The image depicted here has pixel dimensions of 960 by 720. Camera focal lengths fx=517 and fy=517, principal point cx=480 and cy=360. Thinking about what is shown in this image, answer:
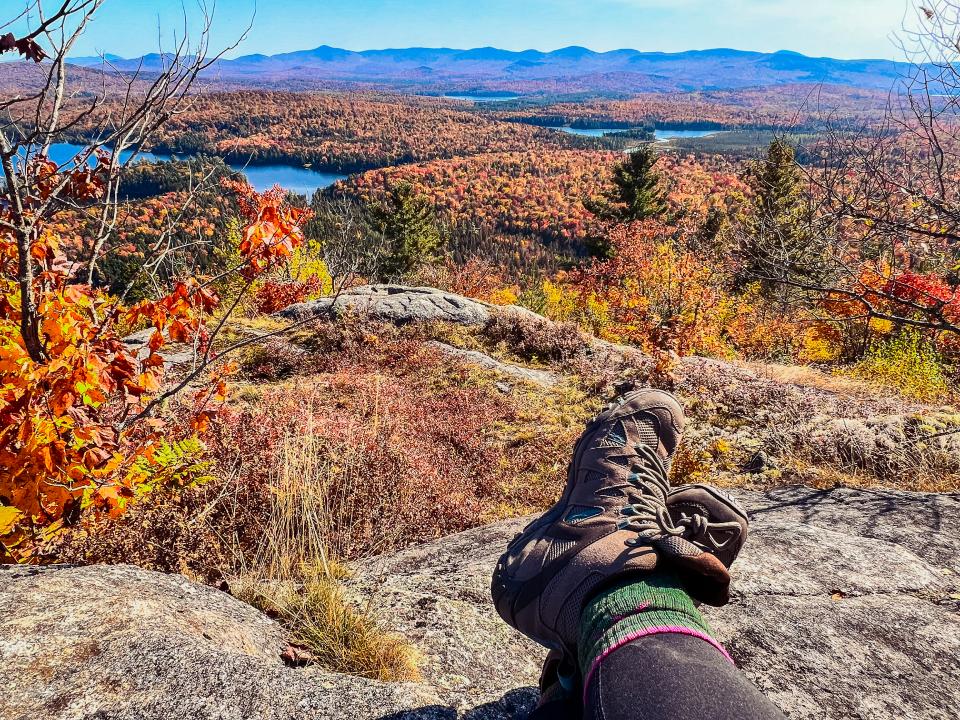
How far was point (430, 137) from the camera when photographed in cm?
17662

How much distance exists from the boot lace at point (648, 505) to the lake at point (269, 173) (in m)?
2.53

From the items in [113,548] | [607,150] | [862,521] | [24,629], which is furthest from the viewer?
[607,150]

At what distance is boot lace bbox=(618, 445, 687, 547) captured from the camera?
69.7 inches

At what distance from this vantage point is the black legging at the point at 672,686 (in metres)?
1.21

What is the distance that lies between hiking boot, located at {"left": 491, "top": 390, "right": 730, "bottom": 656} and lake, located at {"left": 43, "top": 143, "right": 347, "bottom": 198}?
7.81 ft

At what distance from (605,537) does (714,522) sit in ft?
1.28

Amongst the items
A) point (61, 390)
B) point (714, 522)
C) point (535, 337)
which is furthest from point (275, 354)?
point (714, 522)

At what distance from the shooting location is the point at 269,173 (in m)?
87.4

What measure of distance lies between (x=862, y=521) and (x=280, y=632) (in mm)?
3479

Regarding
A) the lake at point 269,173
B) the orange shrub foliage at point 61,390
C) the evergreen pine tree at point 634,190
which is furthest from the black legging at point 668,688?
the evergreen pine tree at point 634,190

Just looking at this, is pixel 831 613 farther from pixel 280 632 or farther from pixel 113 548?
pixel 113 548

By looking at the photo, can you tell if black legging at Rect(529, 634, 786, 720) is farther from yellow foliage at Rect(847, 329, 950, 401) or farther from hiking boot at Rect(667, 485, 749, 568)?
yellow foliage at Rect(847, 329, 950, 401)

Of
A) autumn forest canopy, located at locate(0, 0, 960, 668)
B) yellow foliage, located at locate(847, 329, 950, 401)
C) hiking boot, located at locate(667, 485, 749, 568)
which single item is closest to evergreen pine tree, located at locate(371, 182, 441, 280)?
autumn forest canopy, located at locate(0, 0, 960, 668)

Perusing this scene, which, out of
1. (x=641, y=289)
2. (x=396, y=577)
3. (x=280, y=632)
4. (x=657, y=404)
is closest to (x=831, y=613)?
(x=657, y=404)
